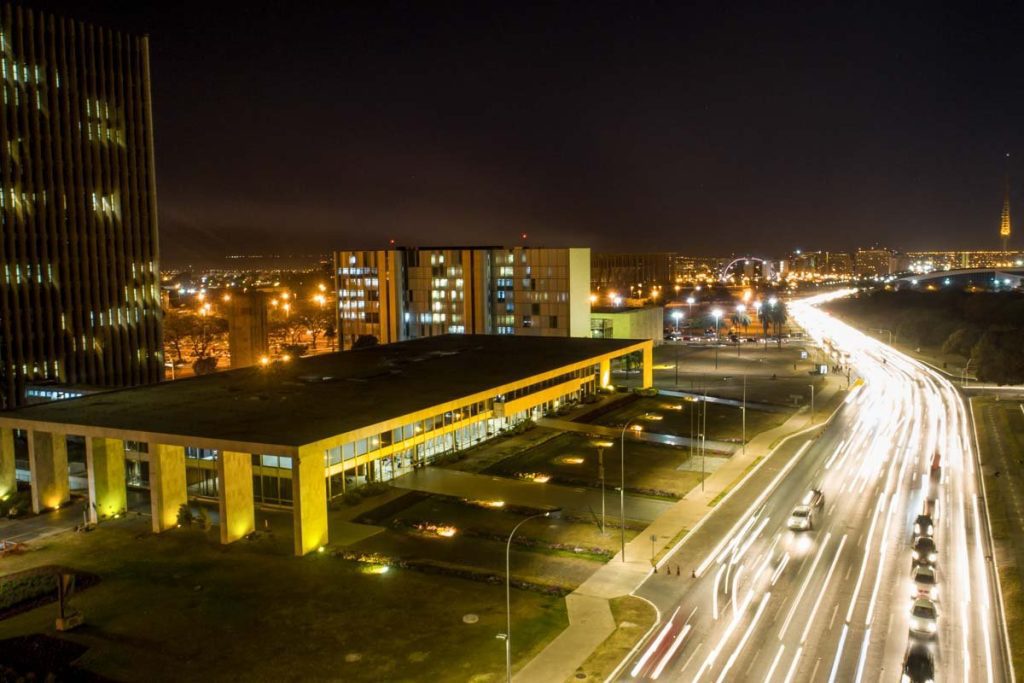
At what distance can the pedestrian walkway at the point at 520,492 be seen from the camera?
42.3 meters

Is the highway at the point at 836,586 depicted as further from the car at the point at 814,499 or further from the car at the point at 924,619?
the car at the point at 814,499

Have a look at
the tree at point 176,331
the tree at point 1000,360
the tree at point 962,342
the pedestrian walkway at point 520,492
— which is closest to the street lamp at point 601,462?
the pedestrian walkway at point 520,492

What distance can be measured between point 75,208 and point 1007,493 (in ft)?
243

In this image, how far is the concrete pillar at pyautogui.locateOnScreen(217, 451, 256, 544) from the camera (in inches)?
1454

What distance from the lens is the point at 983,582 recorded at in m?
31.4

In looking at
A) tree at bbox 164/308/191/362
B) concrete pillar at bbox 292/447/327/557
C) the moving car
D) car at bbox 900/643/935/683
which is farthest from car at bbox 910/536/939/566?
tree at bbox 164/308/191/362

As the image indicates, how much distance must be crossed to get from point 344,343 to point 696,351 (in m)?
54.9

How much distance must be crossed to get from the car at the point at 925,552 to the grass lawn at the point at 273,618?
15.8 m

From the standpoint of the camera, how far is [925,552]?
32.9 meters

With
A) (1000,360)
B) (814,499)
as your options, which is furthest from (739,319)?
(814,499)

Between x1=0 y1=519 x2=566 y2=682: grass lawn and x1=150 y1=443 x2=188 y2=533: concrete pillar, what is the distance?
241 centimetres

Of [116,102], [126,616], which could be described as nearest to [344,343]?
[116,102]

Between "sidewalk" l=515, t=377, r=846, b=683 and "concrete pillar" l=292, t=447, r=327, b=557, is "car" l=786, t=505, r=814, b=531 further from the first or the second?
"concrete pillar" l=292, t=447, r=327, b=557

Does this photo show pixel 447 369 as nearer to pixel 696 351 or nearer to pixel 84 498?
pixel 84 498
